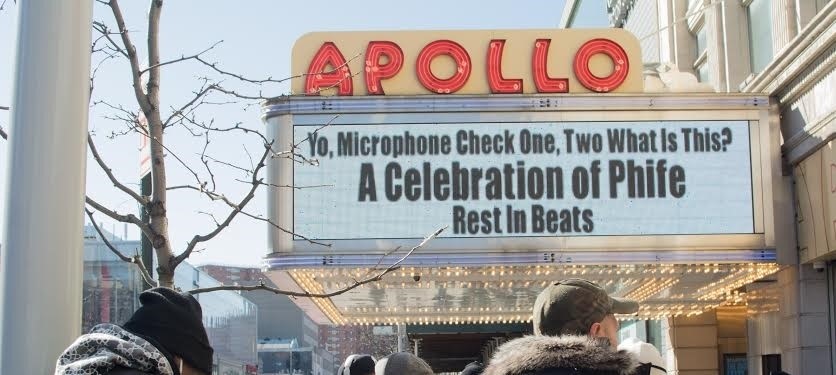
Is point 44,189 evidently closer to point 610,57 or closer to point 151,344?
point 151,344

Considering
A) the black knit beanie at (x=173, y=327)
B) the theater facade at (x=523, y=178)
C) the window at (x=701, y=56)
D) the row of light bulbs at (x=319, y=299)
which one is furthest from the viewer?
the window at (x=701, y=56)

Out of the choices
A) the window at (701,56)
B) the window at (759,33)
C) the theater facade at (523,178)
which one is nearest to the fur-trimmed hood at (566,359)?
the theater facade at (523,178)

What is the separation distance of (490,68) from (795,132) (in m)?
3.64

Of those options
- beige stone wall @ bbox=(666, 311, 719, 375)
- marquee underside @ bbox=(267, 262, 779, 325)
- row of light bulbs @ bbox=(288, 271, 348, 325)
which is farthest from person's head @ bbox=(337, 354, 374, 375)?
beige stone wall @ bbox=(666, 311, 719, 375)

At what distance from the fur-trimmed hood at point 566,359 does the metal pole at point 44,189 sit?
1.86 meters

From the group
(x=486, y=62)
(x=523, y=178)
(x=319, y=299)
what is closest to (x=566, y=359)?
(x=523, y=178)

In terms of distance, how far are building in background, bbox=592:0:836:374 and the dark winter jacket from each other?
32.9ft

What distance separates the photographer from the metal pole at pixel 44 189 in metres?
4.11

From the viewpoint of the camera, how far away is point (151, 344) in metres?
3.11

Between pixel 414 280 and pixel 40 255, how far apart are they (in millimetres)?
10431

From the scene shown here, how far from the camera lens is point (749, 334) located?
626 inches

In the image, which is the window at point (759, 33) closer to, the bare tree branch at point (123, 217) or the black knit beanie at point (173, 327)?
the bare tree branch at point (123, 217)

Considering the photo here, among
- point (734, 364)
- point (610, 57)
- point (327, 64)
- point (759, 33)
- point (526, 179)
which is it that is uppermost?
point (759, 33)

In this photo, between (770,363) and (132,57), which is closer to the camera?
(132,57)
